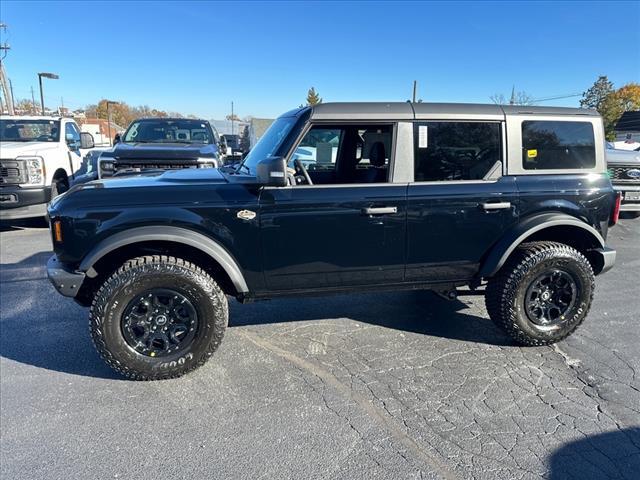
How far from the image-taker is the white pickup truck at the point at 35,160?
7.34 meters

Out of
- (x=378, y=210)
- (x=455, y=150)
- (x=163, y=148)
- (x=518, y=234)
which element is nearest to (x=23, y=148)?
(x=163, y=148)

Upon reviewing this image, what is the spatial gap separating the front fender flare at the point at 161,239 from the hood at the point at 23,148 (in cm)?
580

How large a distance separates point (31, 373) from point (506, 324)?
3605mm

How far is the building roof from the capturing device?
10.9 feet

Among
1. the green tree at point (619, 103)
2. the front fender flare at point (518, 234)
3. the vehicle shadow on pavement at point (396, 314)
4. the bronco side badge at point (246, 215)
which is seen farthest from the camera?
the green tree at point (619, 103)

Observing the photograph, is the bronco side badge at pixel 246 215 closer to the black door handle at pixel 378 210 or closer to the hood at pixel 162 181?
the hood at pixel 162 181

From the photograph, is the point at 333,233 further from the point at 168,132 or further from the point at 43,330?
the point at 168,132

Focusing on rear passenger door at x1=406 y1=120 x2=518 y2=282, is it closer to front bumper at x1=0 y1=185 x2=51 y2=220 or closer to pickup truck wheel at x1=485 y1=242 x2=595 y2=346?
pickup truck wheel at x1=485 y1=242 x2=595 y2=346

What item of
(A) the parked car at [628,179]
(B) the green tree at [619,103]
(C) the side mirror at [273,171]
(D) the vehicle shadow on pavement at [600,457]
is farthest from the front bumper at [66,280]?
(B) the green tree at [619,103]

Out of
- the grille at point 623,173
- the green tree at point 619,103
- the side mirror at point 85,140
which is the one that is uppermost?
the green tree at point 619,103

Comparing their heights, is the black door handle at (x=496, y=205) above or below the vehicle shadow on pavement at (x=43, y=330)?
above

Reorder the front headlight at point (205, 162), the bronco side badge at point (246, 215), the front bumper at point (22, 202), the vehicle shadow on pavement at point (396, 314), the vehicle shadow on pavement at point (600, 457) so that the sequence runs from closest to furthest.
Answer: the vehicle shadow on pavement at point (600, 457) < the bronco side badge at point (246, 215) < the vehicle shadow on pavement at point (396, 314) < the front headlight at point (205, 162) < the front bumper at point (22, 202)

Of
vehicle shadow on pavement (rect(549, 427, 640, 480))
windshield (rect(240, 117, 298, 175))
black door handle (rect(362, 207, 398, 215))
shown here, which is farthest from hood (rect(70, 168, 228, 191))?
vehicle shadow on pavement (rect(549, 427, 640, 480))

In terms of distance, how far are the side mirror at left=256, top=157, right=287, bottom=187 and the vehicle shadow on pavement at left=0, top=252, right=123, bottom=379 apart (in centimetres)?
179
